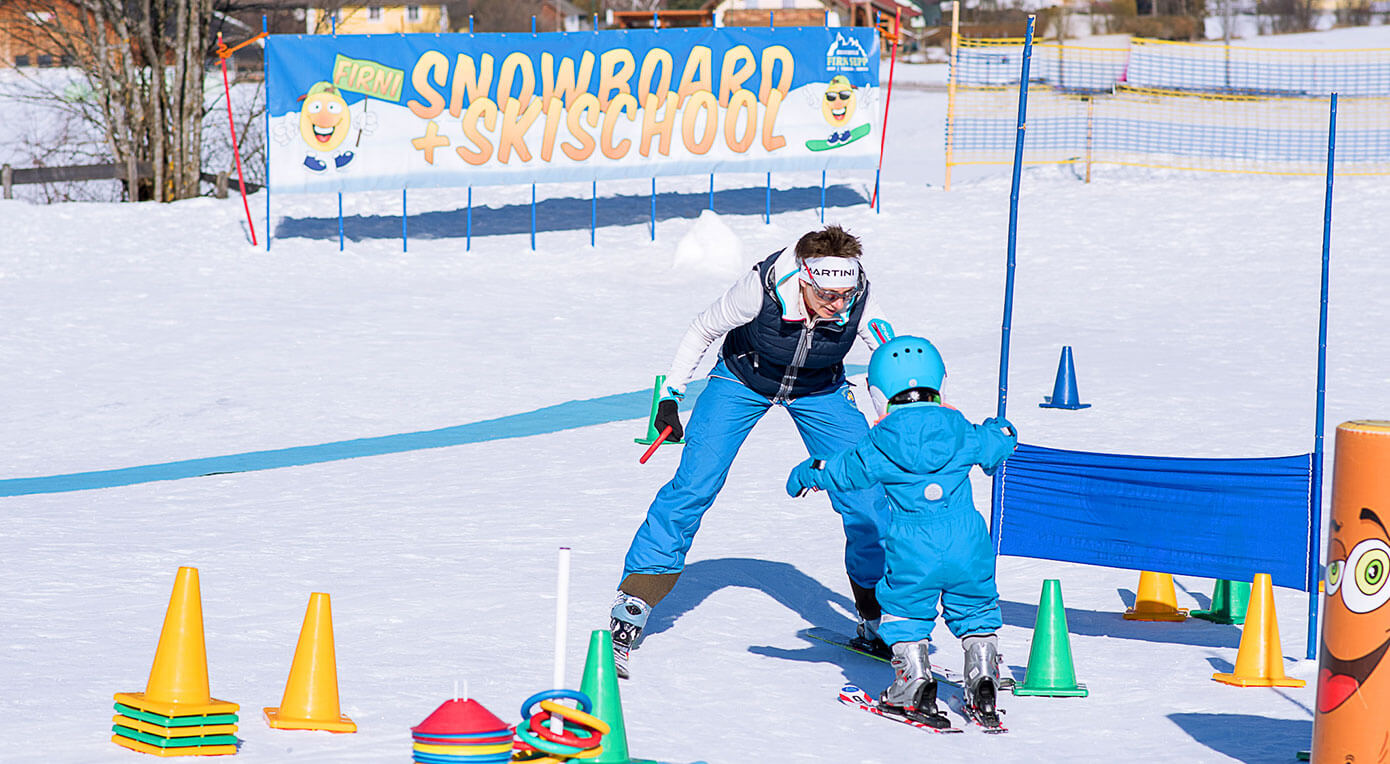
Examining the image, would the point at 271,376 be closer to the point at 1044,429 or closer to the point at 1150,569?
the point at 1044,429

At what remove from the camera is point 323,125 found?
59.5 feet

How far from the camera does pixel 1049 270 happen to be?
18219 mm

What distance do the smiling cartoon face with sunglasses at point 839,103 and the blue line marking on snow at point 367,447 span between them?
8.02 metres

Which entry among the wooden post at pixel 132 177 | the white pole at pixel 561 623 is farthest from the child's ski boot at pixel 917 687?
the wooden post at pixel 132 177

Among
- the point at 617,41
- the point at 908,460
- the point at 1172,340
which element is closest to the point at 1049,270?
the point at 1172,340

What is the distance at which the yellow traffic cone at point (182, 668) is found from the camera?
4.80 meters

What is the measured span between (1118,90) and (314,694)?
27405 millimetres

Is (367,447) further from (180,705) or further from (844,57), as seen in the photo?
(844,57)

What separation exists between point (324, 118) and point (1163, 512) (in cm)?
1345

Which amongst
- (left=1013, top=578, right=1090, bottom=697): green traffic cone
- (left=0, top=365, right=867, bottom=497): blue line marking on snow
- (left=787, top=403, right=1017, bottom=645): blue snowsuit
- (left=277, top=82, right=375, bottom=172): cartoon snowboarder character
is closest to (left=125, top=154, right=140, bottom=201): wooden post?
(left=277, top=82, right=375, bottom=172): cartoon snowboarder character

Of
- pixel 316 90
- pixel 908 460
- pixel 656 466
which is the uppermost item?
pixel 316 90

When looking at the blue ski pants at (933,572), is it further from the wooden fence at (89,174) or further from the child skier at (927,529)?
the wooden fence at (89,174)

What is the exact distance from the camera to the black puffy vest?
6125 millimetres

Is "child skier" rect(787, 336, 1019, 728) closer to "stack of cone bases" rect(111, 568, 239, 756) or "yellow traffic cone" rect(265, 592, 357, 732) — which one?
"yellow traffic cone" rect(265, 592, 357, 732)
